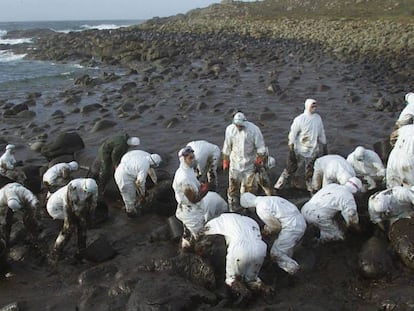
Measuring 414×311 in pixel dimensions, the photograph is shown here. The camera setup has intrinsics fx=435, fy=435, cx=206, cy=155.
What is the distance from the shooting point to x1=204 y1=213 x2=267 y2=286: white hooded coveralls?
271 inches

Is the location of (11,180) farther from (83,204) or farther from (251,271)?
(251,271)

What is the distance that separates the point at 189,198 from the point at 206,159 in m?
A: 3.04

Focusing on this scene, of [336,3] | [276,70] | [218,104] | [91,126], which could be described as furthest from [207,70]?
[336,3]

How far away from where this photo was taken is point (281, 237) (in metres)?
7.56

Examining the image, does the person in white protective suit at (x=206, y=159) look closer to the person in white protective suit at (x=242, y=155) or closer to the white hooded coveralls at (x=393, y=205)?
the person in white protective suit at (x=242, y=155)

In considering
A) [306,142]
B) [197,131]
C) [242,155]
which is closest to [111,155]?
[242,155]

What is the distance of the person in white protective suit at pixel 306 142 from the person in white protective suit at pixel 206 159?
5.41ft

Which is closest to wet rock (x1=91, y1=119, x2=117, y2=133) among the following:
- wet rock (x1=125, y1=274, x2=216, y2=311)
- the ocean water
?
the ocean water

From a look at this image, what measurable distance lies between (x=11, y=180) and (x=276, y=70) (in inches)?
838

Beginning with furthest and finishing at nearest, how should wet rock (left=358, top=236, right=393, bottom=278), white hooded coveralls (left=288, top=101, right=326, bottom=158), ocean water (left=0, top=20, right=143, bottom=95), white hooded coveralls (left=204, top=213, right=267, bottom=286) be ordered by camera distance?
ocean water (left=0, top=20, right=143, bottom=95)
white hooded coveralls (left=288, top=101, right=326, bottom=158)
wet rock (left=358, top=236, right=393, bottom=278)
white hooded coveralls (left=204, top=213, right=267, bottom=286)

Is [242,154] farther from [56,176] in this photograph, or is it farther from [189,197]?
[56,176]

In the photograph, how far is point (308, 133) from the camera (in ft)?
34.7

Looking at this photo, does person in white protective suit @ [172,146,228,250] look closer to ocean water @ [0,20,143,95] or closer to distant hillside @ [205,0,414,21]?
ocean water @ [0,20,143,95]

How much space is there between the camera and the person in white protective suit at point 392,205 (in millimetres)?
7930
